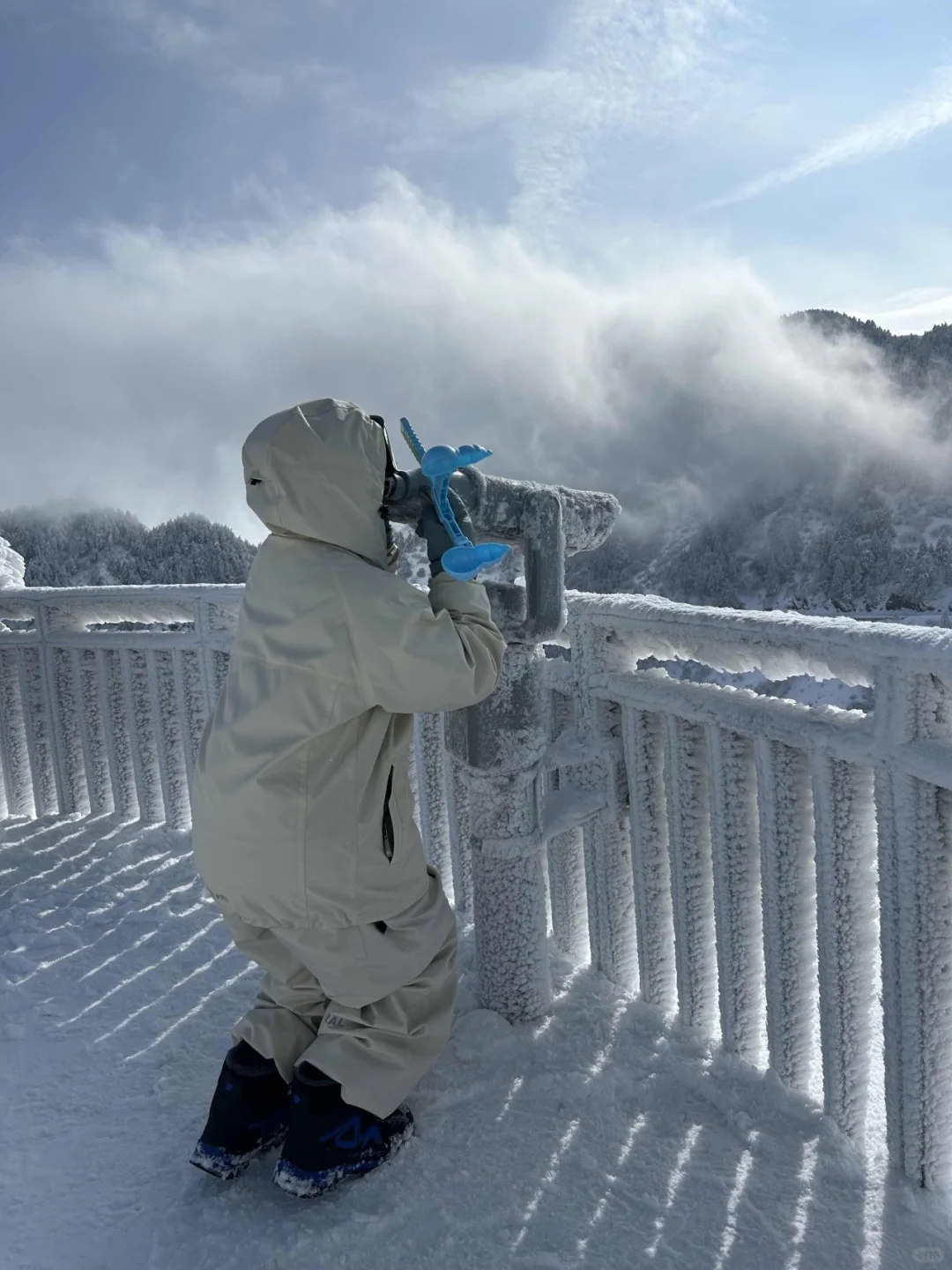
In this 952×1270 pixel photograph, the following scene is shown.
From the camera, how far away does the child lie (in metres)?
1.37

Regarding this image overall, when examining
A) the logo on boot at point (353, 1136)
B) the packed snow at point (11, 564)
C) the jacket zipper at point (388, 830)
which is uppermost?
the packed snow at point (11, 564)

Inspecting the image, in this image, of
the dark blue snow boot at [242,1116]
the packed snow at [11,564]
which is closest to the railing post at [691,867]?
the dark blue snow boot at [242,1116]

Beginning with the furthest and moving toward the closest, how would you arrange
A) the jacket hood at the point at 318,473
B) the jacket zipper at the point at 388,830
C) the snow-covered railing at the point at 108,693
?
1. the snow-covered railing at the point at 108,693
2. the jacket zipper at the point at 388,830
3. the jacket hood at the point at 318,473

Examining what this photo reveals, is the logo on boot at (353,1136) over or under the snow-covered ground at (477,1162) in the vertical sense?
over

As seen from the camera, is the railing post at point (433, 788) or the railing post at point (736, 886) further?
the railing post at point (433, 788)

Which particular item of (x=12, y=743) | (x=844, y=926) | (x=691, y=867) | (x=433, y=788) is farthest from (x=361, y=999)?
(x=12, y=743)

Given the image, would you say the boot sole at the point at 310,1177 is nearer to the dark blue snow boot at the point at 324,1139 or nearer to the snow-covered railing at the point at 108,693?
the dark blue snow boot at the point at 324,1139

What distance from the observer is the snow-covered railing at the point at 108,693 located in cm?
300

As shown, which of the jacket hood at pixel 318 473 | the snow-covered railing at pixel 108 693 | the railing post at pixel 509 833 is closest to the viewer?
the jacket hood at pixel 318 473

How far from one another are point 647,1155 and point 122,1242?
2.83ft

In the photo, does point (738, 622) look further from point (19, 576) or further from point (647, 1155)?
point (19, 576)

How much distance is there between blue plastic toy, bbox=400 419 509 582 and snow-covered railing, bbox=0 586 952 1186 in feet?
1.24

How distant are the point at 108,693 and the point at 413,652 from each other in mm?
2290

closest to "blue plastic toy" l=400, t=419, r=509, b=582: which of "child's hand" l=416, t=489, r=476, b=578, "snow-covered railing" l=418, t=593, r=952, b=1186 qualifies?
"child's hand" l=416, t=489, r=476, b=578
